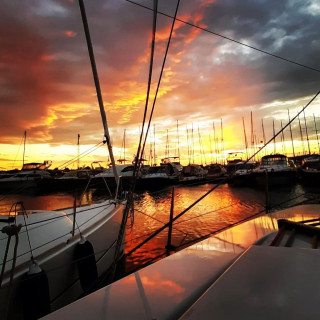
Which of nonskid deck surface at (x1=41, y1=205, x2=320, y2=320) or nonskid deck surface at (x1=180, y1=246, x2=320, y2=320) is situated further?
nonskid deck surface at (x1=41, y1=205, x2=320, y2=320)

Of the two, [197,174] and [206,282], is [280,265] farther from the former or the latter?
[197,174]

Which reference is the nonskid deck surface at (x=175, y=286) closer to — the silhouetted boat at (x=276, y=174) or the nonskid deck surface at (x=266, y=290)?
the nonskid deck surface at (x=266, y=290)

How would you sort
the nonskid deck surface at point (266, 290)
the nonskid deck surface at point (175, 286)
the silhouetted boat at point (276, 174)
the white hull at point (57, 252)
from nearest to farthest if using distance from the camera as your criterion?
1. the nonskid deck surface at point (266, 290)
2. the nonskid deck surface at point (175, 286)
3. the white hull at point (57, 252)
4. the silhouetted boat at point (276, 174)

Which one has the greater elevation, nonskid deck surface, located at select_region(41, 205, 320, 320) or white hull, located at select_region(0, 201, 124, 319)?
nonskid deck surface, located at select_region(41, 205, 320, 320)

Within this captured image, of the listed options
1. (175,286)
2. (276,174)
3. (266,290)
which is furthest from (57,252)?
(276,174)

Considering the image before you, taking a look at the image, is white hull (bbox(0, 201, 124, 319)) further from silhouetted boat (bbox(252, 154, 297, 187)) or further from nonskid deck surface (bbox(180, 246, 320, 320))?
silhouetted boat (bbox(252, 154, 297, 187))

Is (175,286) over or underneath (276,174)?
underneath

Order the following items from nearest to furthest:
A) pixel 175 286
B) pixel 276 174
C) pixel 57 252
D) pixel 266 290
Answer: pixel 266 290
pixel 175 286
pixel 57 252
pixel 276 174

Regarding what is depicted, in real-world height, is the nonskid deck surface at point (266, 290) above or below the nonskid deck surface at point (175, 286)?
above

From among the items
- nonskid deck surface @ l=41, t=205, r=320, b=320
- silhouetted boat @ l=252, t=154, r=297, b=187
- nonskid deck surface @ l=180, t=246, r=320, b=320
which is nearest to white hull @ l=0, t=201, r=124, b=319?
nonskid deck surface @ l=41, t=205, r=320, b=320

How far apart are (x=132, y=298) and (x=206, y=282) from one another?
1.90 feet

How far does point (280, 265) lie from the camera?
1.93 m

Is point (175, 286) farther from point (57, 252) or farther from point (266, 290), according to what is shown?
point (57, 252)

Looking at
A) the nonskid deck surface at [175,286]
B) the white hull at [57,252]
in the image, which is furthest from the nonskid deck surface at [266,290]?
the white hull at [57,252]
